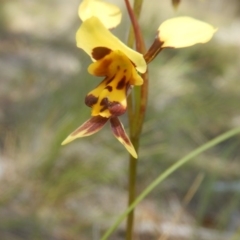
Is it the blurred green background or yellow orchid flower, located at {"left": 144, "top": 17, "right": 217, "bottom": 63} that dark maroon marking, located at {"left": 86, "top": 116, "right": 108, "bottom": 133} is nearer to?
yellow orchid flower, located at {"left": 144, "top": 17, "right": 217, "bottom": 63}

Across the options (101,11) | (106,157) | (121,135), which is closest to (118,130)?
(121,135)

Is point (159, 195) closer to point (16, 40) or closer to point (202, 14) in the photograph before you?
point (16, 40)

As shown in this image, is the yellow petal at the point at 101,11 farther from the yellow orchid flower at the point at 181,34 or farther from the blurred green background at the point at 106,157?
the blurred green background at the point at 106,157

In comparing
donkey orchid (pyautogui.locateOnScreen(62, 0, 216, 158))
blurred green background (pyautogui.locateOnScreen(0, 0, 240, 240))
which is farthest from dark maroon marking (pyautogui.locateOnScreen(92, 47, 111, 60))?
blurred green background (pyautogui.locateOnScreen(0, 0, 240, 240))

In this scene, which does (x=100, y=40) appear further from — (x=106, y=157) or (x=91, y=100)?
(x=106, y=157)

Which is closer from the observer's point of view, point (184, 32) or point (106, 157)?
point (184, 32)

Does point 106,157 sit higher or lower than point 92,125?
lower
